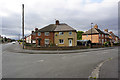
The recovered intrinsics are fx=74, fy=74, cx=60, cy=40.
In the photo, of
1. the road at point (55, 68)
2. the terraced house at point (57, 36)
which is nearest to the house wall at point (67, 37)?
the terraced house at point (57, 36)

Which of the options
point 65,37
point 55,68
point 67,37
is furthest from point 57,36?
point 55,68

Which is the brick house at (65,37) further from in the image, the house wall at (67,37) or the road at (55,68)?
the road at (55,68)

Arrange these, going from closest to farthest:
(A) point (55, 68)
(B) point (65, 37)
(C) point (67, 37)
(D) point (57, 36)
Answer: (A) point (55, 68), (C) point (67, 37), (B) point (65, 37), (D) point (57, 36)

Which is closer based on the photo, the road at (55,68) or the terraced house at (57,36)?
the road at (55,68)

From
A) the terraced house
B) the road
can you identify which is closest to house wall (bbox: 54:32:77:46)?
the terraced house

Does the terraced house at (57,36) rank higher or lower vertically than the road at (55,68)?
higher

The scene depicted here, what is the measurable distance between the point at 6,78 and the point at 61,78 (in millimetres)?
2837

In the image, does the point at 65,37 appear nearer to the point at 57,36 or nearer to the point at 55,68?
the point at 57,36

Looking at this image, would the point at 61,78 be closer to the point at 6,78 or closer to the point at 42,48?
the point at 6,78

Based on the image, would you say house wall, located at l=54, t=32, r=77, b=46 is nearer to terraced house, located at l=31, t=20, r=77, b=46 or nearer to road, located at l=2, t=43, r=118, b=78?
terraced house, located at l=31, t=20, r=77, b=46

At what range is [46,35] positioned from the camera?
25750mm

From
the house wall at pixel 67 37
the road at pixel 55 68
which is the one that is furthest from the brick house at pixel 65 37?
the road at pixel 55 68

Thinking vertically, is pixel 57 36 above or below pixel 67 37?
above

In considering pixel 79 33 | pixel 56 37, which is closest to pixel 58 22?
pixel 56 37
